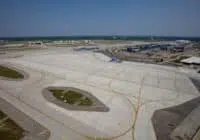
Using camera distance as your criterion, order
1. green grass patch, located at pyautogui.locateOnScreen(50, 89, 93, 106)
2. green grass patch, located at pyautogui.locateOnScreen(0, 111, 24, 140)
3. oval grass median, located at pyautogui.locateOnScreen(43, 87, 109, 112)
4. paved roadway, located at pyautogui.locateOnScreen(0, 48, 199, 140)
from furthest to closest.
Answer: green grass patch, located at pyautogui.locateOnScreen(50, 89, 93, 106) → oval grass median, located at pyautogui.locateOnScreen(43, 87, 109, 112) → paved roadway, located at pyautogui.locateOnScreen(0, 48, 199, 140) → green grass patch, located at pyautogui.locateOnScreen(0, 111, 24, 140)

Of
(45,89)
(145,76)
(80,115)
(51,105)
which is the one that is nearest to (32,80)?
(45,89)

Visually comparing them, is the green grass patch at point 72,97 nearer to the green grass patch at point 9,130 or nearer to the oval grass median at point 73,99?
the oval grass median at point 73,99

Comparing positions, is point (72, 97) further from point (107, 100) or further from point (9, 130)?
point (9, 130)

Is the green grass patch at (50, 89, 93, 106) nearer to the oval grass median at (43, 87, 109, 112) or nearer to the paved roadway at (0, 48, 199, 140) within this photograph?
the oval grass median at (43, 87, 109, 112)

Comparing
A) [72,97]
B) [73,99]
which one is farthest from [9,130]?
[72,97]

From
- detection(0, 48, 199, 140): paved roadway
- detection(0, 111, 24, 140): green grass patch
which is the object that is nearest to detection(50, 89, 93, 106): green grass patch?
detection(0, 48, 199, 140): paved roadway

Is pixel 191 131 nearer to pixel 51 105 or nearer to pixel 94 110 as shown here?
pixel 94 110
